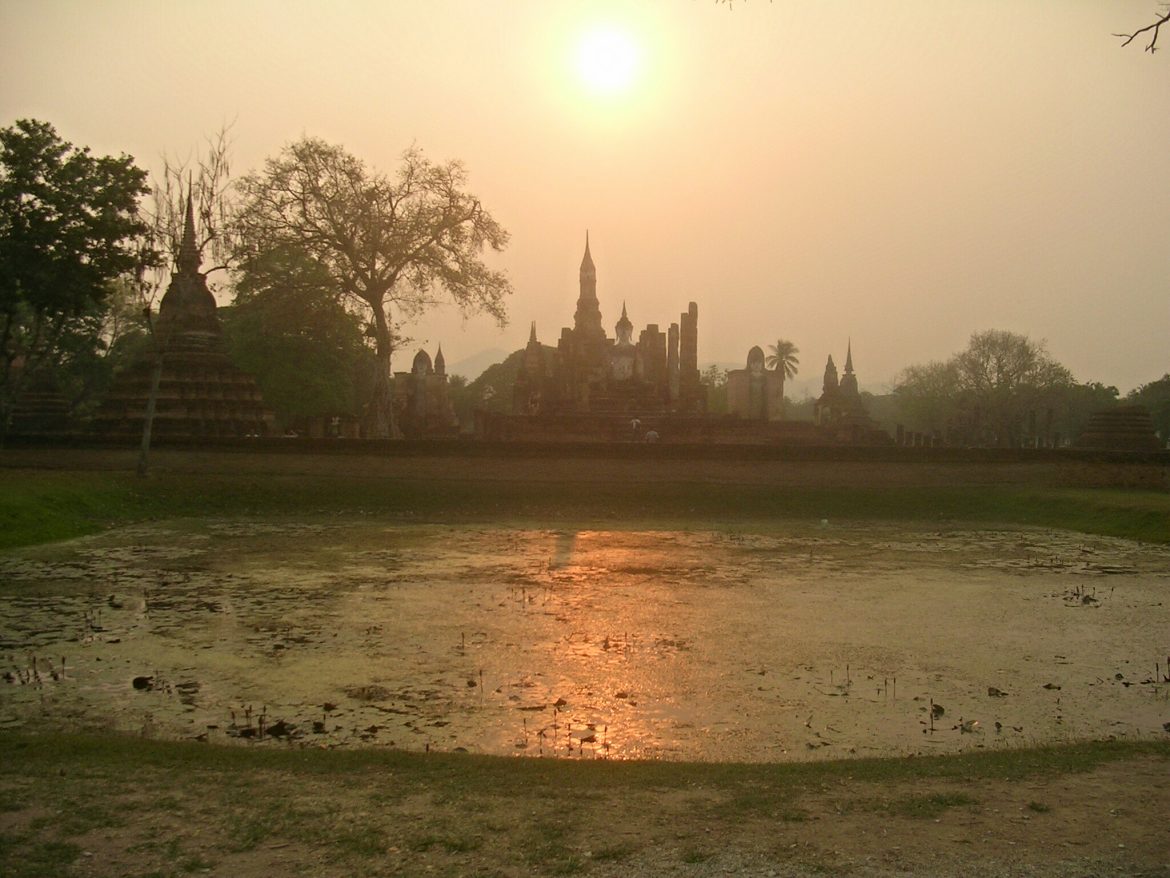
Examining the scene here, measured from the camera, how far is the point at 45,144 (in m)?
25.3

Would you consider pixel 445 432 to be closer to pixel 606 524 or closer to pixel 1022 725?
pixel 606 524

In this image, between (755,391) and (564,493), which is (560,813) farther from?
(755,391)

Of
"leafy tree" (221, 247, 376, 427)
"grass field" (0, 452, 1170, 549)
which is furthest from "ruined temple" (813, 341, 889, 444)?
"leafy tree" (221, 247, 376, 427)

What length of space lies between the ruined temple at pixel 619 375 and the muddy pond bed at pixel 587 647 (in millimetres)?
22773

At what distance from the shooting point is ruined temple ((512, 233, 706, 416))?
40281mm

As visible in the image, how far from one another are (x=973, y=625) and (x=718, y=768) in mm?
5939

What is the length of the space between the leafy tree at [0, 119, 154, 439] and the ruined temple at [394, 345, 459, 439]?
15.0 meters

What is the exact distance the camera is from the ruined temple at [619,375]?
4028cm

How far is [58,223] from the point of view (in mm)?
24922

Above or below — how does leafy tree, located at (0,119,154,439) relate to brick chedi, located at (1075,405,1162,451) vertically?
above

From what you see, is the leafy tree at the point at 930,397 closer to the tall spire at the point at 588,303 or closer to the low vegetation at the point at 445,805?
the tall spire at the point at 588,303

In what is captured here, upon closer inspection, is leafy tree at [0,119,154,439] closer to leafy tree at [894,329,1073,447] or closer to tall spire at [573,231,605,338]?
tall spire at [573,231,605,338]

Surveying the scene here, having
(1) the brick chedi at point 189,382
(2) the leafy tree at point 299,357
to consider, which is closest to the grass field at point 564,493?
(1) the brick chedi at point 189,382

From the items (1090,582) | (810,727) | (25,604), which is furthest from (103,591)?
(1090,582)
